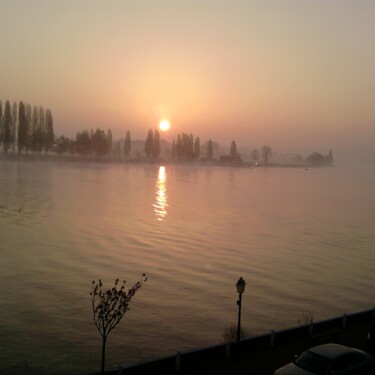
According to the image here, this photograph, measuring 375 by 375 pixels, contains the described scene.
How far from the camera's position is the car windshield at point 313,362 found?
30.0ft

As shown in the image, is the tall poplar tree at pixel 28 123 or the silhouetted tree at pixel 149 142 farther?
the silhouetted tree at pixel 149 142

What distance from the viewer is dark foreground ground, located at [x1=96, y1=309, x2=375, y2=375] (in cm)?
1045

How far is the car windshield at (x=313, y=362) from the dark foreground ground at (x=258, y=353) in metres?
1.08

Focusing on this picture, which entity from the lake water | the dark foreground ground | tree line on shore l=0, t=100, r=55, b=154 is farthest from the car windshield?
tree line on shore l=0, t=100, r=55, b=154

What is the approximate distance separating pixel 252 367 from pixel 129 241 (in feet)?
65.6

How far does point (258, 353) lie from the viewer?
1146 cm

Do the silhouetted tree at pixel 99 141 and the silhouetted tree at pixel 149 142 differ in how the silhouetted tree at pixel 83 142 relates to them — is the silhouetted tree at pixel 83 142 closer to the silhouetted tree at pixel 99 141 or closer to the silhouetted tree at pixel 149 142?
the silhouetted tree at pixel 99 141

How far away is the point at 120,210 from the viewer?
44875 millimetres

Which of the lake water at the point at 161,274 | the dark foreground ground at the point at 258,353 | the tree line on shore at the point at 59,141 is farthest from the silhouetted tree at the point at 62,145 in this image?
the dark foreground ground at the point at 258,353

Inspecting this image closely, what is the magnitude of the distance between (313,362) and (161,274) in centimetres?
1343

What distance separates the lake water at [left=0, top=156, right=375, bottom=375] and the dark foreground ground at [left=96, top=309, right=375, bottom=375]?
3065 millimetres

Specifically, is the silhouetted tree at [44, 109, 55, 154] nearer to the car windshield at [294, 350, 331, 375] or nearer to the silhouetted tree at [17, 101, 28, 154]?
the silhouetted tree at [17, 101, 28, 154]

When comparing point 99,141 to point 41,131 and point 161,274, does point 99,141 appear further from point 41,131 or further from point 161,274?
point 161,274

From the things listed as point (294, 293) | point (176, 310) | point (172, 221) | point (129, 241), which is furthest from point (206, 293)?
point (172, 221)
